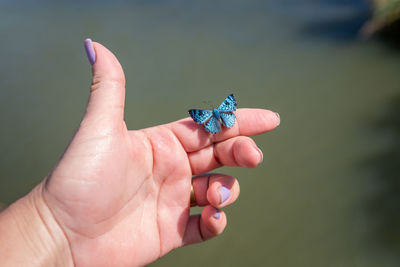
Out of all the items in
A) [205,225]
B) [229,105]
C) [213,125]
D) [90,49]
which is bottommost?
[205,225]

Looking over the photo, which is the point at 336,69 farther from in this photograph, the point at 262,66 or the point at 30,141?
the point at 30,141

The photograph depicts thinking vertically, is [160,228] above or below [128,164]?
below

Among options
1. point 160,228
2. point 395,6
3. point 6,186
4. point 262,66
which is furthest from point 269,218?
point 395,6

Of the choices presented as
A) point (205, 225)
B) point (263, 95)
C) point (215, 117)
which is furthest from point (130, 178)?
point (263, 95)

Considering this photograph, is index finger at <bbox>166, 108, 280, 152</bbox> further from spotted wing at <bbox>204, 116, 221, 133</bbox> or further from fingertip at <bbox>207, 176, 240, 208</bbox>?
fingertip at <bbox>207, 176, 240, 208</bbox>

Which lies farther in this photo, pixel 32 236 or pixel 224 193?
pixel 224 193

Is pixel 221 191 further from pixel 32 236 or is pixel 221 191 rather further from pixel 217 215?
pixel 32 236

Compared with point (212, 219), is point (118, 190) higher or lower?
higher
